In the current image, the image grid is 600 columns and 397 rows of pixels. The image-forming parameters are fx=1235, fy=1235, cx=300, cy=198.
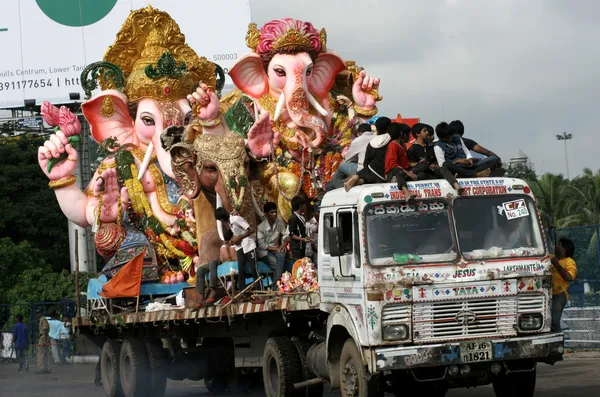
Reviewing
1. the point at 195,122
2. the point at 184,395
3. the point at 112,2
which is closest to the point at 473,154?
the point at 195,122

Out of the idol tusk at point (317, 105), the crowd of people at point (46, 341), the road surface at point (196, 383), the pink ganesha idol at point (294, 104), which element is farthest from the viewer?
the crowd of people at point (46, 341)

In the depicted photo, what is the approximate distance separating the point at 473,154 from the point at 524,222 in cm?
180

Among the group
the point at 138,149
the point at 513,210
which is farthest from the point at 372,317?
the point at 138,149

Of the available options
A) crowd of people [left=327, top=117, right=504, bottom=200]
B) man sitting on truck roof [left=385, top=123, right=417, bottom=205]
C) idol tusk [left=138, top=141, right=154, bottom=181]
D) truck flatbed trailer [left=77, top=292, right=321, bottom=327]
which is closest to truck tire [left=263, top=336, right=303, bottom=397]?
truck flatbed trailer [left=77, top=292, right=321, bottom=327]

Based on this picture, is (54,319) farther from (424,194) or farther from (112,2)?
(424,194)

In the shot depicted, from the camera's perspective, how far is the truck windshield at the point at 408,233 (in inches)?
434

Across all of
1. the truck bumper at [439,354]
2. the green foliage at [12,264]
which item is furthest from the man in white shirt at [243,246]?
the green foliage at [12,264]

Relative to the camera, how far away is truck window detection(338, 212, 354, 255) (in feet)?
37.3

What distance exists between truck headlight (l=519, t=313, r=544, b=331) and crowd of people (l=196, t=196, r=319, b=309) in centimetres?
405

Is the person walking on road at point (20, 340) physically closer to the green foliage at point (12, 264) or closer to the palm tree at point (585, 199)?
the green foliage at point (12, 264)

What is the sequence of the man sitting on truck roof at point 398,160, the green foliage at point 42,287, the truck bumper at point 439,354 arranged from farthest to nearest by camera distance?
the green foliage at point 42,287 → the man sitting on truck roof at point 398,160 → the truck bumper at point 439,354

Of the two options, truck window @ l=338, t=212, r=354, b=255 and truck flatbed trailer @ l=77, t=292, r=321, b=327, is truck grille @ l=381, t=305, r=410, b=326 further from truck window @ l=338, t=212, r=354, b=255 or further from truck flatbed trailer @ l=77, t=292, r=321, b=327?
truck flatbed trailer @ l=77, t=292, r=321, b=327

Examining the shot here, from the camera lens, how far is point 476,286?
429 inches

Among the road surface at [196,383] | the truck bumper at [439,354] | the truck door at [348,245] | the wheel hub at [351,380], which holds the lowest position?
the road surface at [196,383]
